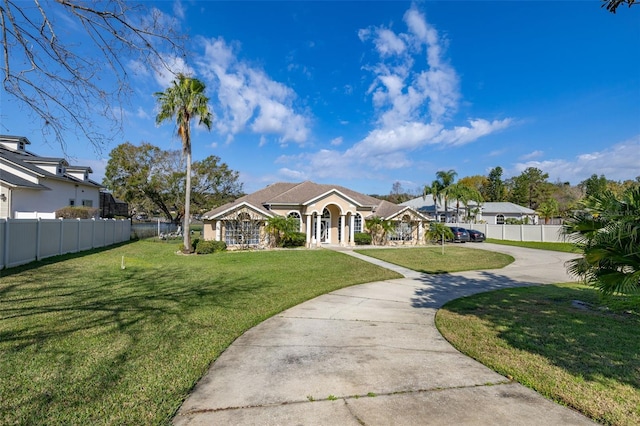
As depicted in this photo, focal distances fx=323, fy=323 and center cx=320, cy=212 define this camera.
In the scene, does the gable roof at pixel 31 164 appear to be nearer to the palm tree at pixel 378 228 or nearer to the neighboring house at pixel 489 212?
the palm tree at pixel 378 228

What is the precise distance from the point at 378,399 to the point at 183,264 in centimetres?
1354

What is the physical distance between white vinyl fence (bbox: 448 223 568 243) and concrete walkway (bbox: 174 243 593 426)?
3045cm

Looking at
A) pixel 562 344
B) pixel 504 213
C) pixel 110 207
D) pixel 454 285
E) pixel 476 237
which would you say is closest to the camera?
pixel 562 344

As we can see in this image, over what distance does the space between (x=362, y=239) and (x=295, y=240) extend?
5.89 m

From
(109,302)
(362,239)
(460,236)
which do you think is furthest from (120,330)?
(460,236)

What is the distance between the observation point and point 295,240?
25.0 meters

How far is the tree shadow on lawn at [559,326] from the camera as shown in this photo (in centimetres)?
461

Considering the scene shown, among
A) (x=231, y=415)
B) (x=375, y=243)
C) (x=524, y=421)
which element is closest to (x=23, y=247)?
(x=231, y=415)

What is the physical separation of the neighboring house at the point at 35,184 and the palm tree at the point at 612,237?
89.5 feet

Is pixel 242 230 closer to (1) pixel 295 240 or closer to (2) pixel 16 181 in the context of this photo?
(1) pixel 295 240

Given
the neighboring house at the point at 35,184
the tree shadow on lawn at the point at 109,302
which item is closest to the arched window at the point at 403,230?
the tree shadow on lawn at the point at 109,302

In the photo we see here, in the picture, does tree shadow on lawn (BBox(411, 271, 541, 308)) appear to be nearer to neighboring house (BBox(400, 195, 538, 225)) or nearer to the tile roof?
the tile roof

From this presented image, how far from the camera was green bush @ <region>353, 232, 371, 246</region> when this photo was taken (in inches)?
1072

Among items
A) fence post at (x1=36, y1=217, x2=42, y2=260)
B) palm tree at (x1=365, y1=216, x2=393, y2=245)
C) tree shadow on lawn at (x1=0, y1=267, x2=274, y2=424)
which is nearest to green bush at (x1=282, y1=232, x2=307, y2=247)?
palm tree at (x1=365, y1=216, x2=393, y2=245)
